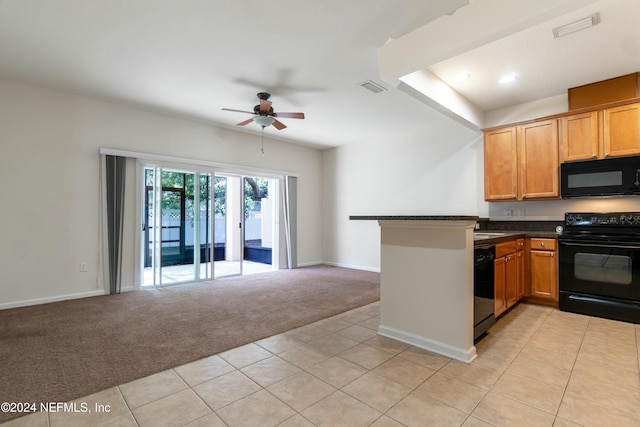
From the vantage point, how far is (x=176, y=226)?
519cm

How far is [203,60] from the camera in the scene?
3.29 meters

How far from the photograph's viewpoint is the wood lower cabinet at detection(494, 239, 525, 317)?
123 inches

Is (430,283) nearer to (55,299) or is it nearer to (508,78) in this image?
(508,78)

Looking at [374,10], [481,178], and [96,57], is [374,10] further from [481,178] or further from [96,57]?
→ [481,178]

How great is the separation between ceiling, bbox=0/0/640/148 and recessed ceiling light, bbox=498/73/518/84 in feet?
0.26

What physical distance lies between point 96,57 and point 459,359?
4521mm

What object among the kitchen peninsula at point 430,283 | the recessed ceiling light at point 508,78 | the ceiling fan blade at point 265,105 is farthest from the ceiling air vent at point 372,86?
the kitchen peninsula at point 430,283

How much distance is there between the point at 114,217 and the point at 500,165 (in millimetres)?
5682

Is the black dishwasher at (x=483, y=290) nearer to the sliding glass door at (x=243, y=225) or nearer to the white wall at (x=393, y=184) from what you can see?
the white wall at (x=393, y=184)

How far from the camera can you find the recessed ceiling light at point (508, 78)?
358 cm

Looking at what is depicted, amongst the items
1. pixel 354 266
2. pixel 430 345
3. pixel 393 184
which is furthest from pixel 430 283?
pixel 354 266

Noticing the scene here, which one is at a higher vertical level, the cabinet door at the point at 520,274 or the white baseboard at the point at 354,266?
the cabinet door at the point at 520,274

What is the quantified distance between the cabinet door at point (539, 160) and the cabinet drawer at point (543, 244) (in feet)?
1.96

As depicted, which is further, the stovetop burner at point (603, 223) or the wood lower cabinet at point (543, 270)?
the wood lower cabinet at point (543, 270)
